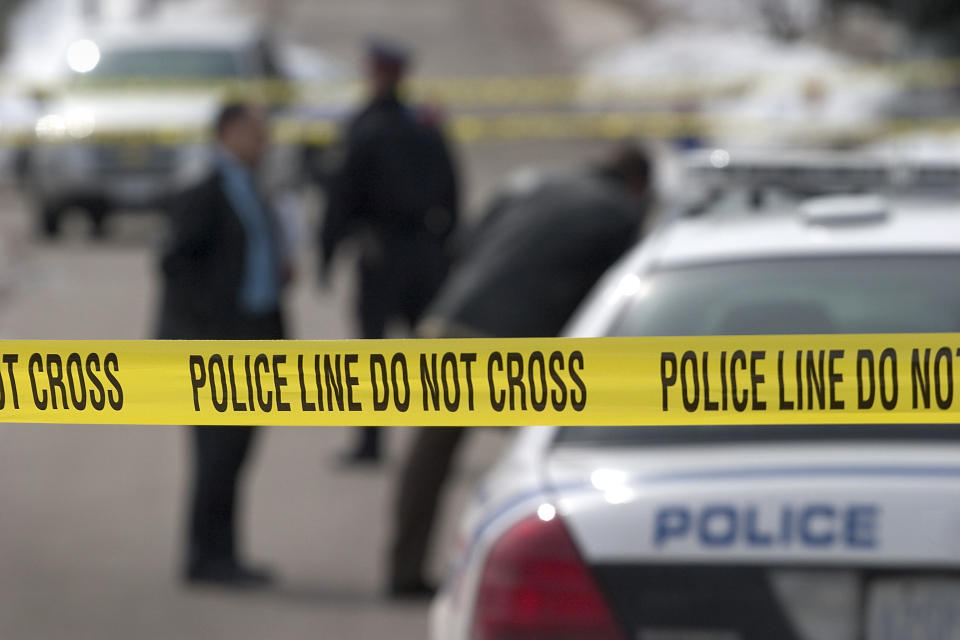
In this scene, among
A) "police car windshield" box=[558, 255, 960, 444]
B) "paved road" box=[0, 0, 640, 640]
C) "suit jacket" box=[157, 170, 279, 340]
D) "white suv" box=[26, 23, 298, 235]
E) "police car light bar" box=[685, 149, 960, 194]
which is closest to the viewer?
"police car windshield" box=[558, 255, 960, 444]

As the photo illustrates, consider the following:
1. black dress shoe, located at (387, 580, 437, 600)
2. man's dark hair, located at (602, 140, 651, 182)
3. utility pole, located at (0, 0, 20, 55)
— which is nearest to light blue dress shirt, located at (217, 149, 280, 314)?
black dress shoe, located at (387, 580, 437, 600)

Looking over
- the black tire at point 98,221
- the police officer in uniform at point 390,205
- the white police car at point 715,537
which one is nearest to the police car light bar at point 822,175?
the white police car at point 715,537

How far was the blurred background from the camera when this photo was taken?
6582mm

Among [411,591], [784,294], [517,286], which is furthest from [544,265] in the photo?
[784,294]

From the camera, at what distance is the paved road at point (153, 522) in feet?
19.9

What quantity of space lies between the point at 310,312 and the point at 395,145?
4.90m

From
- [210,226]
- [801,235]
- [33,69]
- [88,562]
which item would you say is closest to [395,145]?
[210,226]

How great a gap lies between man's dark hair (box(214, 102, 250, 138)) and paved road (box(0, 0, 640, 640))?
1.65 meters

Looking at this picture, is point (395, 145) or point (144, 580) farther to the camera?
point (395, 145)

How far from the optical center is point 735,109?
78.1ft

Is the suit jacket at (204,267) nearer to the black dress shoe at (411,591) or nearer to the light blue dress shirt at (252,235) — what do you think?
the light blue dress shirt at (252,235)

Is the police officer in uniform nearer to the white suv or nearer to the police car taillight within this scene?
the police car taillight

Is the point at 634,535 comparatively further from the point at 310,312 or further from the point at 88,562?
the point at 310,312

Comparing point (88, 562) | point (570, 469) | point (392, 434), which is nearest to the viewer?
point (570, 469)
